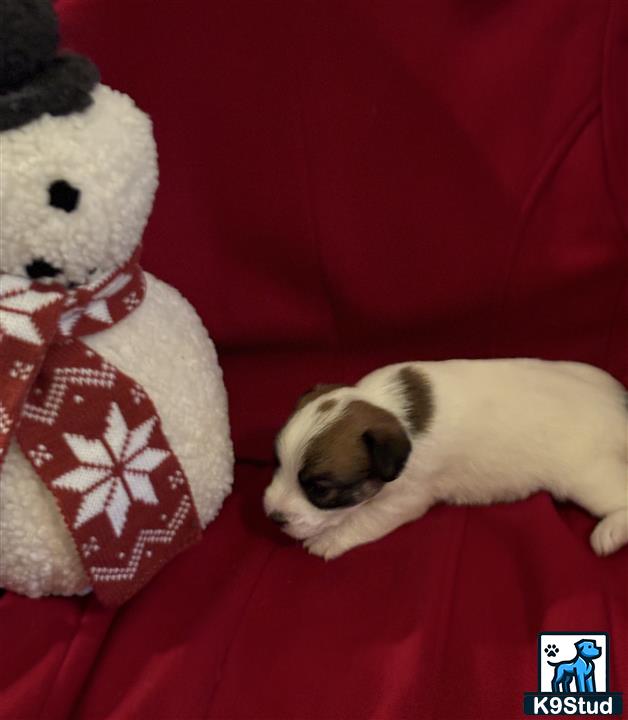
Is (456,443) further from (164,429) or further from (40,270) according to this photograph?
(40,270)

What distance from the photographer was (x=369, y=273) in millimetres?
1072

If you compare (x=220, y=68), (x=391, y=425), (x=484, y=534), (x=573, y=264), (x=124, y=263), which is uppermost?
(x=220, y=68)

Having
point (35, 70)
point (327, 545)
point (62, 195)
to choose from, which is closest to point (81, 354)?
point (62, 195)

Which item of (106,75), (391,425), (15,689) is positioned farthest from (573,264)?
(15,689)

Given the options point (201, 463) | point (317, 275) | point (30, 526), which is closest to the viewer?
point (30, 526)

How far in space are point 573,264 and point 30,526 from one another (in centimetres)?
74

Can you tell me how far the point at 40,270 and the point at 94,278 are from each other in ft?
0.20

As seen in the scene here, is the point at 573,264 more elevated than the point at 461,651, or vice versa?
the point at 573,264

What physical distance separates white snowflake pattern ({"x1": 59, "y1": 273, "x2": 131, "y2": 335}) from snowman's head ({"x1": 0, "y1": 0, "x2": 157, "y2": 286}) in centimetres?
3

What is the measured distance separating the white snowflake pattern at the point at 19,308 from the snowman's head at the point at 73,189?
1cm

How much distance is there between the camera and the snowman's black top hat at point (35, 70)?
704mm

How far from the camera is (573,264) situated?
1031 millimetres

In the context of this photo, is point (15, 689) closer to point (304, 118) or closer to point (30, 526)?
point (30, 526)

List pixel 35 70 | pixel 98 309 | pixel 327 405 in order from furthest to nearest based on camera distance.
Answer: pixel 327 405, pixel 98 309, pixel 35 70
